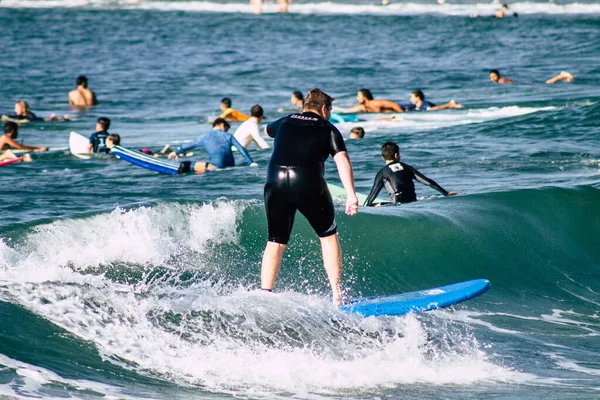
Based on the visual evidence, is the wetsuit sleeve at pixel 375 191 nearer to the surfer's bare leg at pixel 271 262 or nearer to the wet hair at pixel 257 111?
the surfer's bare leg at pixel 271 262

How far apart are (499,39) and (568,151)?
30759 mm

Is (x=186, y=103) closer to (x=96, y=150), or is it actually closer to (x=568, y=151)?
(x=96, y=150)

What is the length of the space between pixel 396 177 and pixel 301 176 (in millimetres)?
4764

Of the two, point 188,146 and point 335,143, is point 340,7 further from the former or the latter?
point 335,143

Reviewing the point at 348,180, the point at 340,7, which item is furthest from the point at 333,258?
the point at 340,7

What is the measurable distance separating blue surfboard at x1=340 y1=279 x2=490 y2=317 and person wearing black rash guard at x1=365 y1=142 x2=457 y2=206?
12.3 feet

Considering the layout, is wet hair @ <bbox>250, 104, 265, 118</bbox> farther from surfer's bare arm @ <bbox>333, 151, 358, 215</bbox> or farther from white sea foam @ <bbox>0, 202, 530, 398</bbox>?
surfer's bare arm @ <bbox>333, 151, 358, 215</bbox>

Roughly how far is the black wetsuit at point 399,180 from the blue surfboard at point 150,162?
20.6 feet

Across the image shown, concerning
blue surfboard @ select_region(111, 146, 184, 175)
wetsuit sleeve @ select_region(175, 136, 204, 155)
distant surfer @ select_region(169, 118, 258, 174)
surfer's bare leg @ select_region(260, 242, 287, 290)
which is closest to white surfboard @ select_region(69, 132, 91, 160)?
blue surfboard @ select_region(111, 146, 184, 175)

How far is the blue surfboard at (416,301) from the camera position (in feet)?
22.6

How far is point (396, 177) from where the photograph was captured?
11383mm

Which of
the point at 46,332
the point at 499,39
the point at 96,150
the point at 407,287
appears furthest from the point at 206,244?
the point at 499,39

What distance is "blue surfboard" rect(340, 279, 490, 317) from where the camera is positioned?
690 cm

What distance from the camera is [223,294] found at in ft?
23.2
